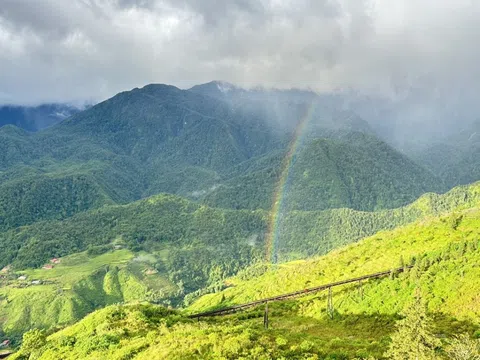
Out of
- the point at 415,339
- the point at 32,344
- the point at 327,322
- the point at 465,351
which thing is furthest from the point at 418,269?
the point at 32,344

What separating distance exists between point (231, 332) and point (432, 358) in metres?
20.6

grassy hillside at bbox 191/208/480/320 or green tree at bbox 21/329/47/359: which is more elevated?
grassy hillside at bbox 191/208/480/320

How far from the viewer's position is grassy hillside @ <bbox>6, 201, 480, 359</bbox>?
39.4 meters

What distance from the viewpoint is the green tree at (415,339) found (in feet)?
99.0

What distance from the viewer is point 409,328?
31234 millimetres

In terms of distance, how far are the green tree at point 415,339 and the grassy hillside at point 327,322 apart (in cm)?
677

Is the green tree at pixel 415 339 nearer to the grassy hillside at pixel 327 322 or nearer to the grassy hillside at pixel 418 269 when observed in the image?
the grassy hillside at pixel 327 322

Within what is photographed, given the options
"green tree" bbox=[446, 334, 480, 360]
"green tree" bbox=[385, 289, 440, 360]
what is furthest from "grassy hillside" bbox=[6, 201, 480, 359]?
"green tree" bbox=[385, 289, 440, 360]

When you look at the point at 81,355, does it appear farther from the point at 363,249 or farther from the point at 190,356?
the point at 363,249

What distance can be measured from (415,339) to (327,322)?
3769 centimetres

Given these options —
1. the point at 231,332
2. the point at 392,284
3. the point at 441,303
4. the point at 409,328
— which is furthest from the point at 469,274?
the point at 231,332

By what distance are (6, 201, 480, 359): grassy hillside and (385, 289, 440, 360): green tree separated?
6.77 m

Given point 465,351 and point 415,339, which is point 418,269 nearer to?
point 415,339

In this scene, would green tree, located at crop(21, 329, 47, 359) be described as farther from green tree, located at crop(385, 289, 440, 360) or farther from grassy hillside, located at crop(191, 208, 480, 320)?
green tree, located at crop(385, 289, 440, 360)
